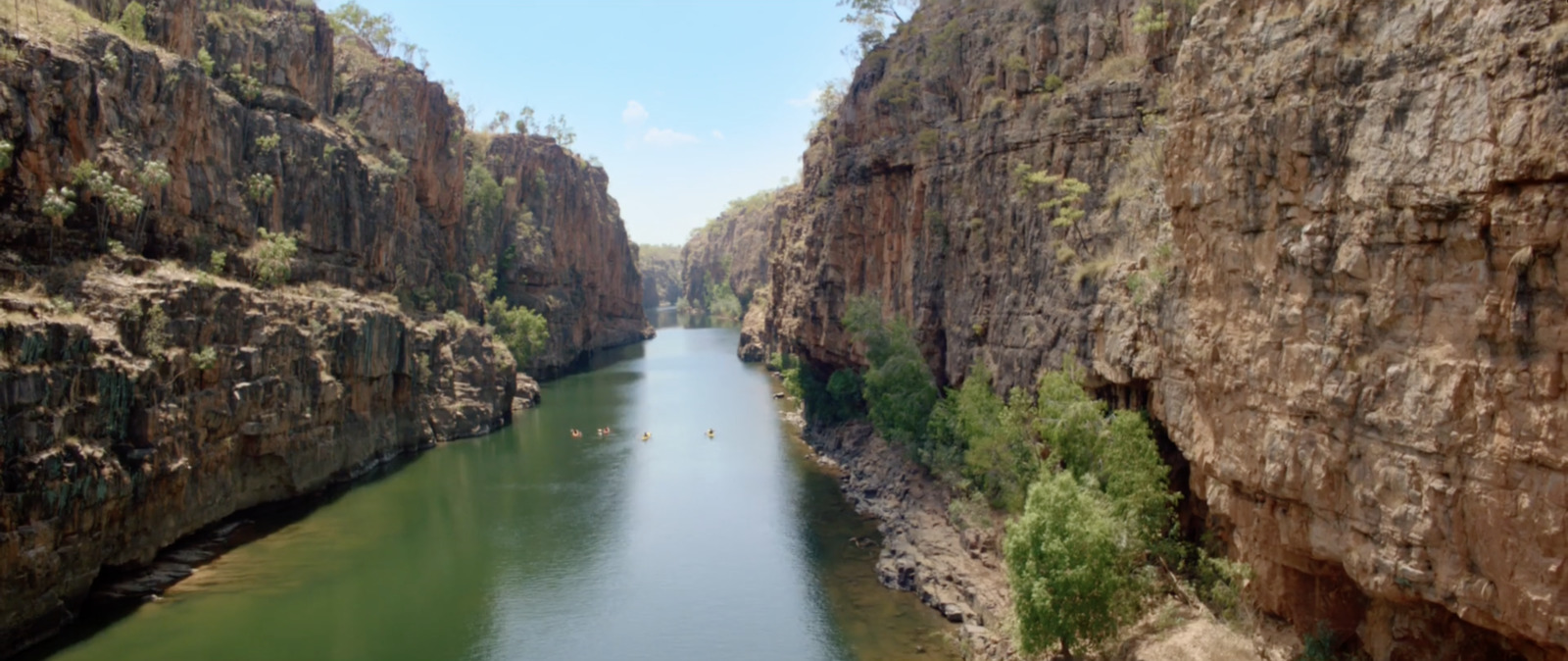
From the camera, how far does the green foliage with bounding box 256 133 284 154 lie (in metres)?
44.8

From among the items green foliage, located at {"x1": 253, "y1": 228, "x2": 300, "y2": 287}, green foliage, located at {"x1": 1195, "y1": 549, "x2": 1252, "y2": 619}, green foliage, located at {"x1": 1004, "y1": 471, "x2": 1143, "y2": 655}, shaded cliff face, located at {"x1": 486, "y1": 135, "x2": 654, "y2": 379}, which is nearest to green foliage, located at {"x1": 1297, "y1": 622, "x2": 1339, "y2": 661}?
green foliage, located at {"x1": 1195, "y1": 549, "x2": 1252, "y2": 619}

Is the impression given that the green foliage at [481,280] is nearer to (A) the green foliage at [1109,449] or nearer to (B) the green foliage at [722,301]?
(A) the green foliage at [1109,449]

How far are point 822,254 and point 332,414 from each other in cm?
2696

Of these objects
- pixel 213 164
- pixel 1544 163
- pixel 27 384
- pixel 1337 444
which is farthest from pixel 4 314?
pixel 1544 163

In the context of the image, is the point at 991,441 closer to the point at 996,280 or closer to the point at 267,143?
the point at 996,280

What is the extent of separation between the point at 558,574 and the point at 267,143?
25036mm

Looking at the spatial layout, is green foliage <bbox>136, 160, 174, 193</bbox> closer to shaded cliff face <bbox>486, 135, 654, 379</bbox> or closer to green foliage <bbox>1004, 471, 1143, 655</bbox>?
green foliage <bbox>1004, 471, 1143, 655</bbox>

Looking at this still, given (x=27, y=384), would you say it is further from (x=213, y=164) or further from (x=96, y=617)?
(x=213, y=164)

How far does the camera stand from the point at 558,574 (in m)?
35.0

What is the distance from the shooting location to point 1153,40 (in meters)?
30.5

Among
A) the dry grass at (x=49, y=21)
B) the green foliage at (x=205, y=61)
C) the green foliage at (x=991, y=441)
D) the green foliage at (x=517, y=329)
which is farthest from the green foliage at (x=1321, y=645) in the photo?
the green foliage at (x=517, y=329)

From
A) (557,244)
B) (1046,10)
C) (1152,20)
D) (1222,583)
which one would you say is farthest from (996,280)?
(557,244)

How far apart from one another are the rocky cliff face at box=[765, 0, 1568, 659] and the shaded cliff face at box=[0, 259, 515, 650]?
97.4 ft

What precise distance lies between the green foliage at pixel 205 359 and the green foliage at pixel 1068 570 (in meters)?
28.8
